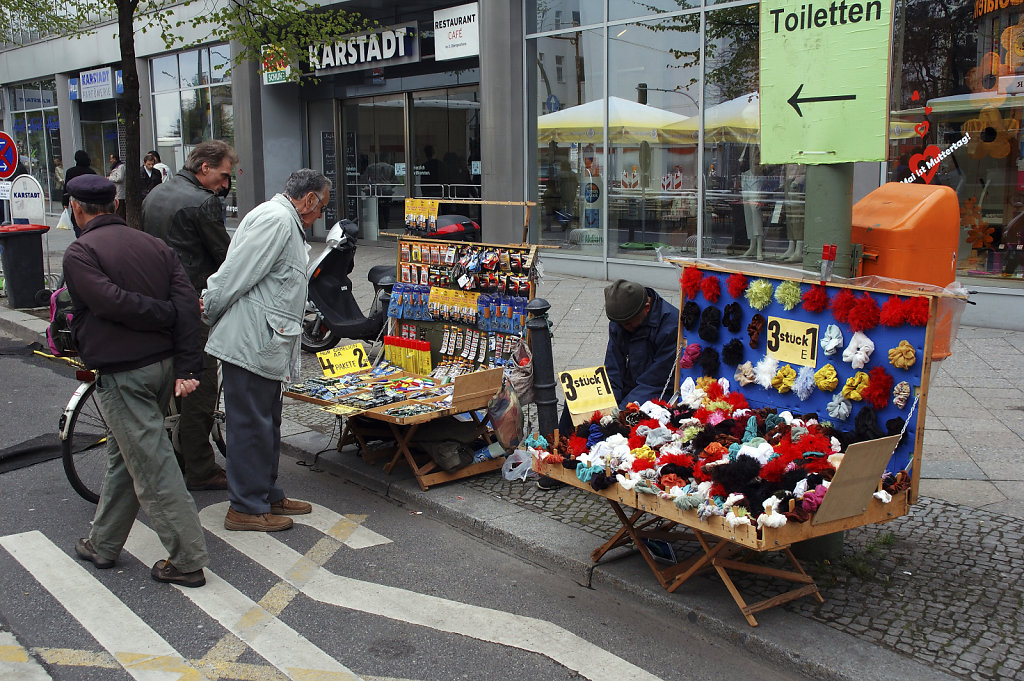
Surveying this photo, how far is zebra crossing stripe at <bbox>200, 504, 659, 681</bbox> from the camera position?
141 inches

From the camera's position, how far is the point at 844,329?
4074 mm

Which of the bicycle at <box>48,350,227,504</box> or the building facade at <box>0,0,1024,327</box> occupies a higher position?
the building facade at <box>0,0,1024,327</box>

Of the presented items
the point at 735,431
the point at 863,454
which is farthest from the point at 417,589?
the point at 863,454

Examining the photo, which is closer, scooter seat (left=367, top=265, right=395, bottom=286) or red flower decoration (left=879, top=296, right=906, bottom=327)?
red flower decoration (left=879, top=296, right=906, bottom=327)

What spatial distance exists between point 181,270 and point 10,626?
66.6 inches

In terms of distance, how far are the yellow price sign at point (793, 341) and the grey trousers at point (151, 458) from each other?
9.31ft

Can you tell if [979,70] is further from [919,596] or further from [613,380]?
[919,596]

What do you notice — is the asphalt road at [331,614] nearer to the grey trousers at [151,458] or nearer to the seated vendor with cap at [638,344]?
the grey trousers at [151,458]

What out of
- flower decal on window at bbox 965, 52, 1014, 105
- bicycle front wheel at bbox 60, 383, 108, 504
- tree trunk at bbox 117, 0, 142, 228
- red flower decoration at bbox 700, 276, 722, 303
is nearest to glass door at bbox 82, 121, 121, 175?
tree trunk at bbox 117, 0, 142, 228

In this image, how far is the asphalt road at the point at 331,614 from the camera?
3555 millimetres

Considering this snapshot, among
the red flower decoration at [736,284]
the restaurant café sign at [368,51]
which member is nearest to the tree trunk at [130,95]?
the restaurant café sign at [368,51]

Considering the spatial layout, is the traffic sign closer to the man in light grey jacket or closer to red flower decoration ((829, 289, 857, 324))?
the man in light grey jacket

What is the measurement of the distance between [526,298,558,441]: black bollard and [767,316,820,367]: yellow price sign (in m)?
1.47

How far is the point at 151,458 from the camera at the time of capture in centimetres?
414
